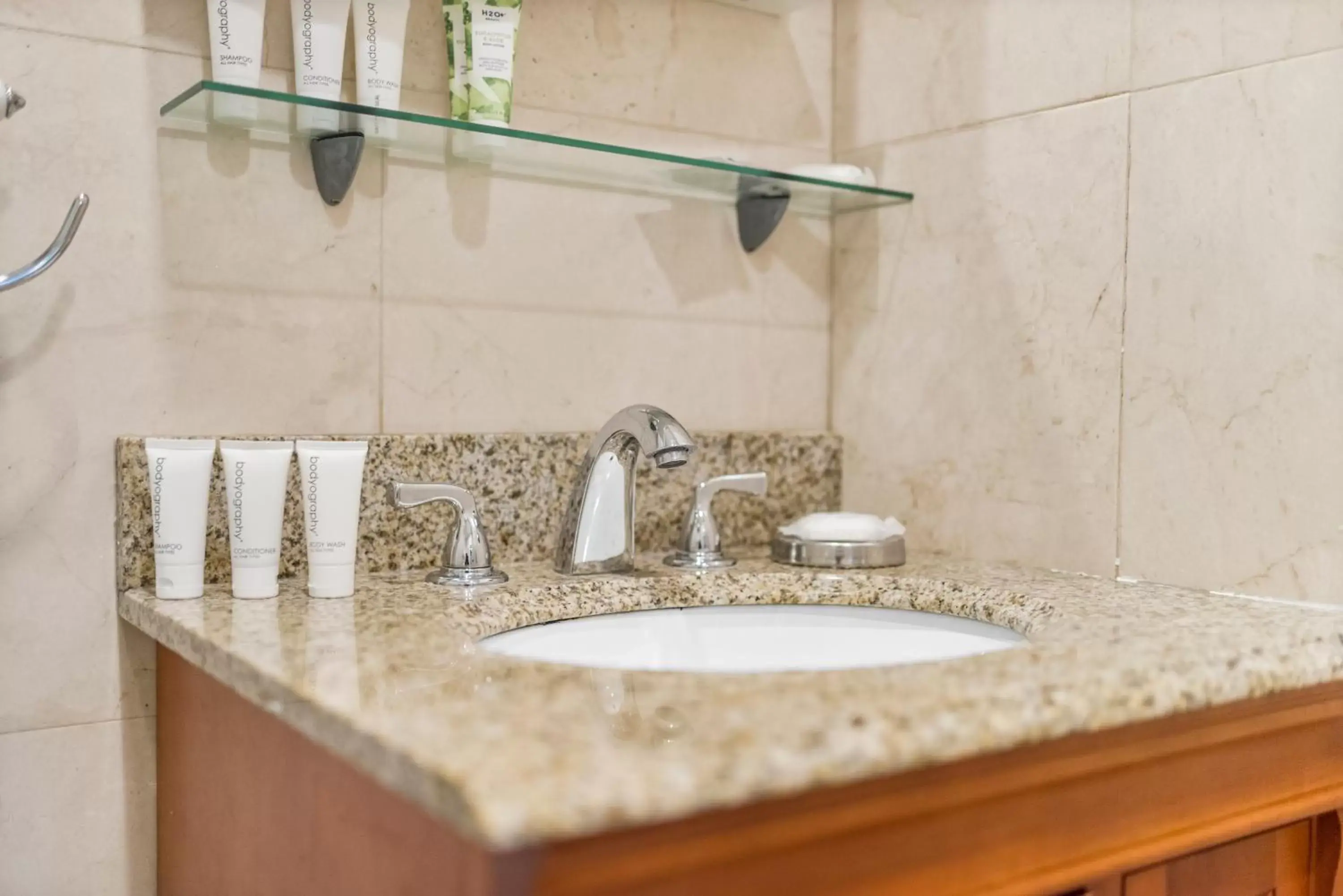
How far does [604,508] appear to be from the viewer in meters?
0.97

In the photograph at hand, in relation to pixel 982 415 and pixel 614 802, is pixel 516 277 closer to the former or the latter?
pixel 982 415

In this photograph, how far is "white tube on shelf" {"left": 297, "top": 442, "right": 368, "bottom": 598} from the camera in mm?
818

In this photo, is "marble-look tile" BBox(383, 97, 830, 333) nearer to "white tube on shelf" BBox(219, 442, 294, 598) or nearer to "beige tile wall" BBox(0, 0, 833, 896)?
"beige tile wall" BBox(0, 0, 833, 896)

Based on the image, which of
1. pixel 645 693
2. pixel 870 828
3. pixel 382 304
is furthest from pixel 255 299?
pixel 870 828

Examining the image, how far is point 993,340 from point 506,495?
479mm

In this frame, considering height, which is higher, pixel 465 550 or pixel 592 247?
pixel 592 247

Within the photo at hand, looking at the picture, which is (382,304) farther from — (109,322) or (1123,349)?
(1123,349)

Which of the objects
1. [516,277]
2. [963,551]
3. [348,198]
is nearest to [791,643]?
[963,551]

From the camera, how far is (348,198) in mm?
967

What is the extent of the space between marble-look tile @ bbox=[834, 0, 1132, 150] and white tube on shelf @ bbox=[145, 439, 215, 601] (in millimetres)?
749

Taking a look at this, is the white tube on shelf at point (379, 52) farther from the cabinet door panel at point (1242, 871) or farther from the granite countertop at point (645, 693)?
the cabinet door panel at point (1242, 871)

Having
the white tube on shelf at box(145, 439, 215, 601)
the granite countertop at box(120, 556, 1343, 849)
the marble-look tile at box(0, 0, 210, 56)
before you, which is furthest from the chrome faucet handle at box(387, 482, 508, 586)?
the marble-look tile at box(0, 0, 210, 56)

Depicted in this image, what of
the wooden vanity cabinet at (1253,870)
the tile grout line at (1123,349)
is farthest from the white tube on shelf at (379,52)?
the wooden vanity cabinet at (1253,870)

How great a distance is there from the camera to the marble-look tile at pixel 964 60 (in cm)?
101
